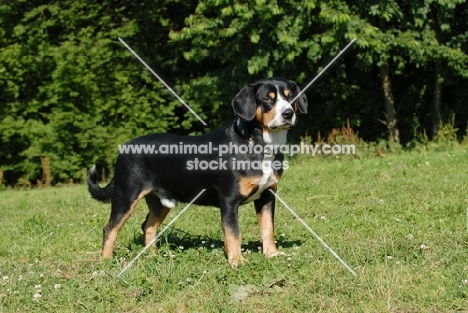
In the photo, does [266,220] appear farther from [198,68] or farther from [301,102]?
[198,68]

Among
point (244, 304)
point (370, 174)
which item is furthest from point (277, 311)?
point (370, 174)

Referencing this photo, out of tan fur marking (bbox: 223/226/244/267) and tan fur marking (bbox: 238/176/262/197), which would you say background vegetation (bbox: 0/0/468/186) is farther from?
tan fur marking (bbox: 223/226/244/267)

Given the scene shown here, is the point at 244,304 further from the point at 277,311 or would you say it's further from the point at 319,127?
the point at 319,127

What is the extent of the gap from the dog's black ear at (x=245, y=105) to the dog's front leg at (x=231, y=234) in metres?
0.81

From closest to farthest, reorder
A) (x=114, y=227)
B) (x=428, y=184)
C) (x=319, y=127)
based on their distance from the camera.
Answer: (x=114, y=227) < (x=428, y=184) < (x=319, y=127)

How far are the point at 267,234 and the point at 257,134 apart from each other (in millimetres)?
971

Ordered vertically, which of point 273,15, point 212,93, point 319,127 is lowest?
point 319,127

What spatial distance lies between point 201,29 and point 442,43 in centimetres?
551

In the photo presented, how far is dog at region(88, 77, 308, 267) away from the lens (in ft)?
20.8

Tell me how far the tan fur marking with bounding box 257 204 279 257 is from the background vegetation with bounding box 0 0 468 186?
854 centimetres

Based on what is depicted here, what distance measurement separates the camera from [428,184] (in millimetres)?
9586

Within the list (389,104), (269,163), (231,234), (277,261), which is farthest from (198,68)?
(277,261)

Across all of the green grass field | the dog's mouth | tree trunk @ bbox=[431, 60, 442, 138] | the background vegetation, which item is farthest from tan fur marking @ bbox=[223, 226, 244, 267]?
tree trunk @ bbox=[431, 60, 442, 138]

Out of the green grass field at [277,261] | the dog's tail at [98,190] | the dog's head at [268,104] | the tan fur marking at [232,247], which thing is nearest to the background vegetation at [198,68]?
the green grass field at [277,261]
